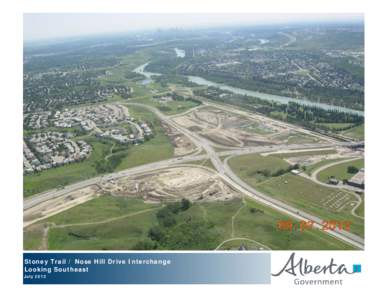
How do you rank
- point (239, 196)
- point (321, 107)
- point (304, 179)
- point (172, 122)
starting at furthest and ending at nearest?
point (321, 107)
point (172, 122)
point (304, 179)
point (239, 196)

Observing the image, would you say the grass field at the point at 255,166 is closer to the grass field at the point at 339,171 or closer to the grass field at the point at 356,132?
the grass field at the point at 339,171

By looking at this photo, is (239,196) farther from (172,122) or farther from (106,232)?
(172,122)

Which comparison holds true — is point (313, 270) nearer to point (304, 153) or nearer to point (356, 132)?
point (304, 153)

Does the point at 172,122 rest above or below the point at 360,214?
above

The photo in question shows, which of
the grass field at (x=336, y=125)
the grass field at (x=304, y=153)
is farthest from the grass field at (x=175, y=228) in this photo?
the grass field at (x=336, y=125)

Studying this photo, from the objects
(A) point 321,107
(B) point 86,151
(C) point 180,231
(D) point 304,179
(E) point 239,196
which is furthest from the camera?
(A) point 321,107

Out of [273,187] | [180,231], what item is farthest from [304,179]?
[180,231]

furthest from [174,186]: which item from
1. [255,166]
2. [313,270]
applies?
[313,270]
